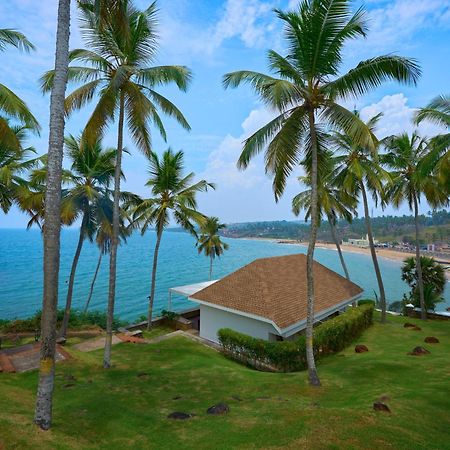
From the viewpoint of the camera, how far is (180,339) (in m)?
16.5

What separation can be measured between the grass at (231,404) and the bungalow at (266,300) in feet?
8.24

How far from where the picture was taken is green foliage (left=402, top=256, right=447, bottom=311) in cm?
2527

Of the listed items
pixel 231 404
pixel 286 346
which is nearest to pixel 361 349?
pixel 286 346

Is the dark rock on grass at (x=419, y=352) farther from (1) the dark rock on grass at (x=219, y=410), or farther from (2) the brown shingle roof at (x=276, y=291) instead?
(1) the dark rock on grass at (x=219, y=410)

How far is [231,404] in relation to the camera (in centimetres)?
834

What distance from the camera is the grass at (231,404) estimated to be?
5.91m

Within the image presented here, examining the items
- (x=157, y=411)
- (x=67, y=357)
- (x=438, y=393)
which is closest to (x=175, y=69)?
(x=157, y=411)

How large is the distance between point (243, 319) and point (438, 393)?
8883 mm

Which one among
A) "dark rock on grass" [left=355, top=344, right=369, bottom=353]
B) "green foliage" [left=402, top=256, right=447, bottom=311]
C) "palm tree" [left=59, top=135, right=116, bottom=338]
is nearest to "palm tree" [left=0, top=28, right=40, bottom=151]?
"palm tree" [left=59, top=135, right=116, bottom=338]

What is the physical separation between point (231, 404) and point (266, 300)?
760cm

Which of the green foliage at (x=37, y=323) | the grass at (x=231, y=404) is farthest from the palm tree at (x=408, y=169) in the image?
the green foliage at (x=37, y=323)

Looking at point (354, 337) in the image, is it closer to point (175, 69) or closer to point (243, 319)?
point (243, 319)

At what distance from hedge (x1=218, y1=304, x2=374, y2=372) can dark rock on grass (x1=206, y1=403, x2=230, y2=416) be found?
18.1 ft

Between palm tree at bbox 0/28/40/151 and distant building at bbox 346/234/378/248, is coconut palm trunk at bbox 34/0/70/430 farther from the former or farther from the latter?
distant building at bbox 346/234/378/248
